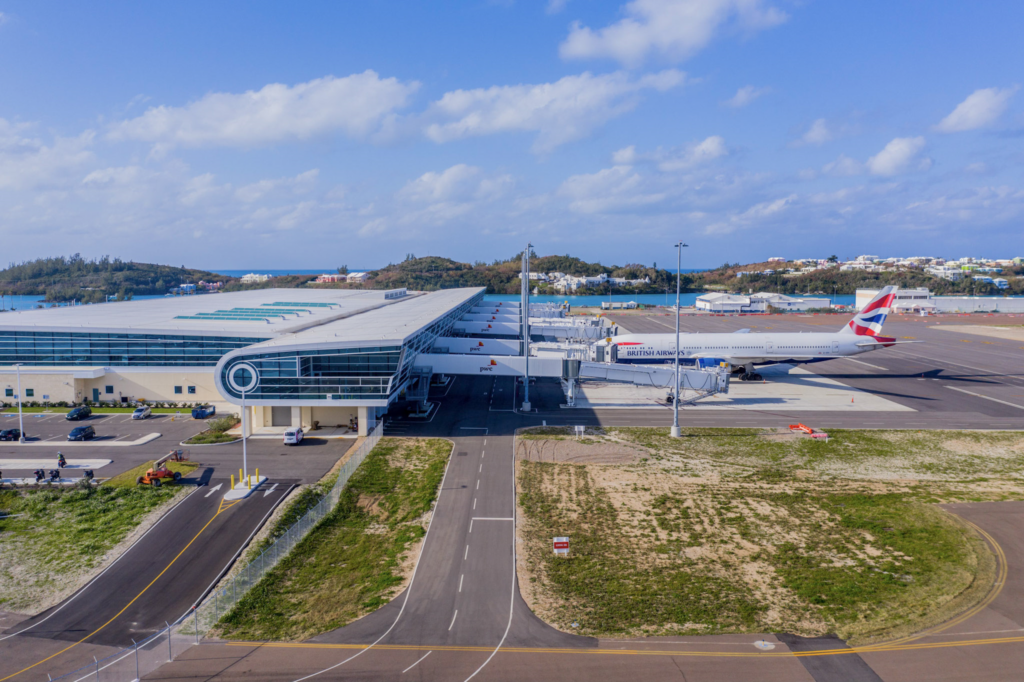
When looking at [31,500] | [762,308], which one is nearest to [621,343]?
[31,500]

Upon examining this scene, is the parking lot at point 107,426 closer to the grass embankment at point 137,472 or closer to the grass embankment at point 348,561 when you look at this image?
the grass embankment at point 137,472

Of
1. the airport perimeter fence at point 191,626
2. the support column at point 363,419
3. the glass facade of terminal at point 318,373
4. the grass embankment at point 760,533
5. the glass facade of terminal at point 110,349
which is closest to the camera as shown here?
the airport perimeter fence at point 191,626

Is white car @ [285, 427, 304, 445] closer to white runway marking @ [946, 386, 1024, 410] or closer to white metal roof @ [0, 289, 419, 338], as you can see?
white metal roof @ [0, 289, 419, 338]

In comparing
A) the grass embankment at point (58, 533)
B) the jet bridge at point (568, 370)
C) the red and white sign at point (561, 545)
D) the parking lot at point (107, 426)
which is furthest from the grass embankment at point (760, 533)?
the parking lot at point (107, 426)

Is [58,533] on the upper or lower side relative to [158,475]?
lower

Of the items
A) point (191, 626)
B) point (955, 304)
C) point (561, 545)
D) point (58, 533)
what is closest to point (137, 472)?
point (58, 533)

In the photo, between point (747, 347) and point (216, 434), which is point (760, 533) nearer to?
point (216, 434)

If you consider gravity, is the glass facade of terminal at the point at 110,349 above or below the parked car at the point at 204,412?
above
